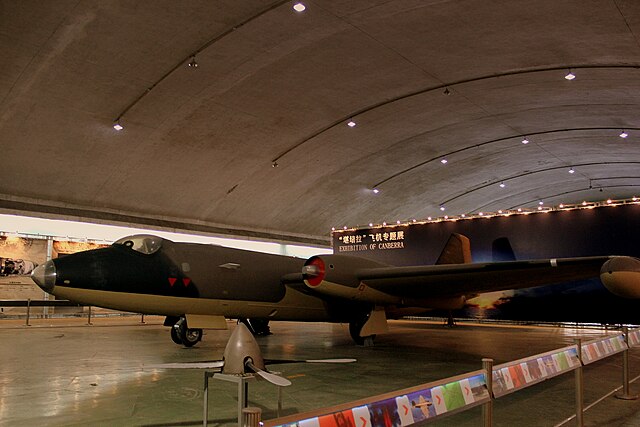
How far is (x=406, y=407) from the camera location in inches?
111

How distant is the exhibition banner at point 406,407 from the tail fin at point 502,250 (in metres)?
17.8

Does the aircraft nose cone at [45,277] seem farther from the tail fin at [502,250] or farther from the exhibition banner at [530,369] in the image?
the tail fin at [502,250]

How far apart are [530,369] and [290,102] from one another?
16.2m

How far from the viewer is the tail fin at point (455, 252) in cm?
1659

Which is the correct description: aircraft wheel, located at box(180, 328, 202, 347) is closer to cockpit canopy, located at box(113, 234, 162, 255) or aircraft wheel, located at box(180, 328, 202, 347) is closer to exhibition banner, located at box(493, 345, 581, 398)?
cockpit canopy, located at box(113, 234, 162, 255)

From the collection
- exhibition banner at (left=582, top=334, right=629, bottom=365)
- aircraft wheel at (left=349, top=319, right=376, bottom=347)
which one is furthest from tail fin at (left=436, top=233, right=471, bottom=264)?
exhibition banner at (left=582, top=334, right=629, bottom=365)

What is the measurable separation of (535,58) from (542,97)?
12.5 ft

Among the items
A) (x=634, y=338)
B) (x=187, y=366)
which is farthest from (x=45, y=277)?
(x=634, y=338)

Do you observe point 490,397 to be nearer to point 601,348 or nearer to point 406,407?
point 406,407

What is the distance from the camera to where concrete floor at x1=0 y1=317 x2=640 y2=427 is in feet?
19.4

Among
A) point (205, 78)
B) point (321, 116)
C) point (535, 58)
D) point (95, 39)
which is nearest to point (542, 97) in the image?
point (535, 58)

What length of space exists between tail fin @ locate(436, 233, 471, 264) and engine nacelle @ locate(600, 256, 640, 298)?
8.67 metres

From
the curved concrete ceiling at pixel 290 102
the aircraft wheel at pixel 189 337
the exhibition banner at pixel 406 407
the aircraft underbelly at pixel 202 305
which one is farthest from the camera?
the curved concrete ceiling at pixel 290 102

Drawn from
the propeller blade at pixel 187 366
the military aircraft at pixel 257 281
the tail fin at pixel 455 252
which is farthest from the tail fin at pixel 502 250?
the propeller blade at pixel 187 366
